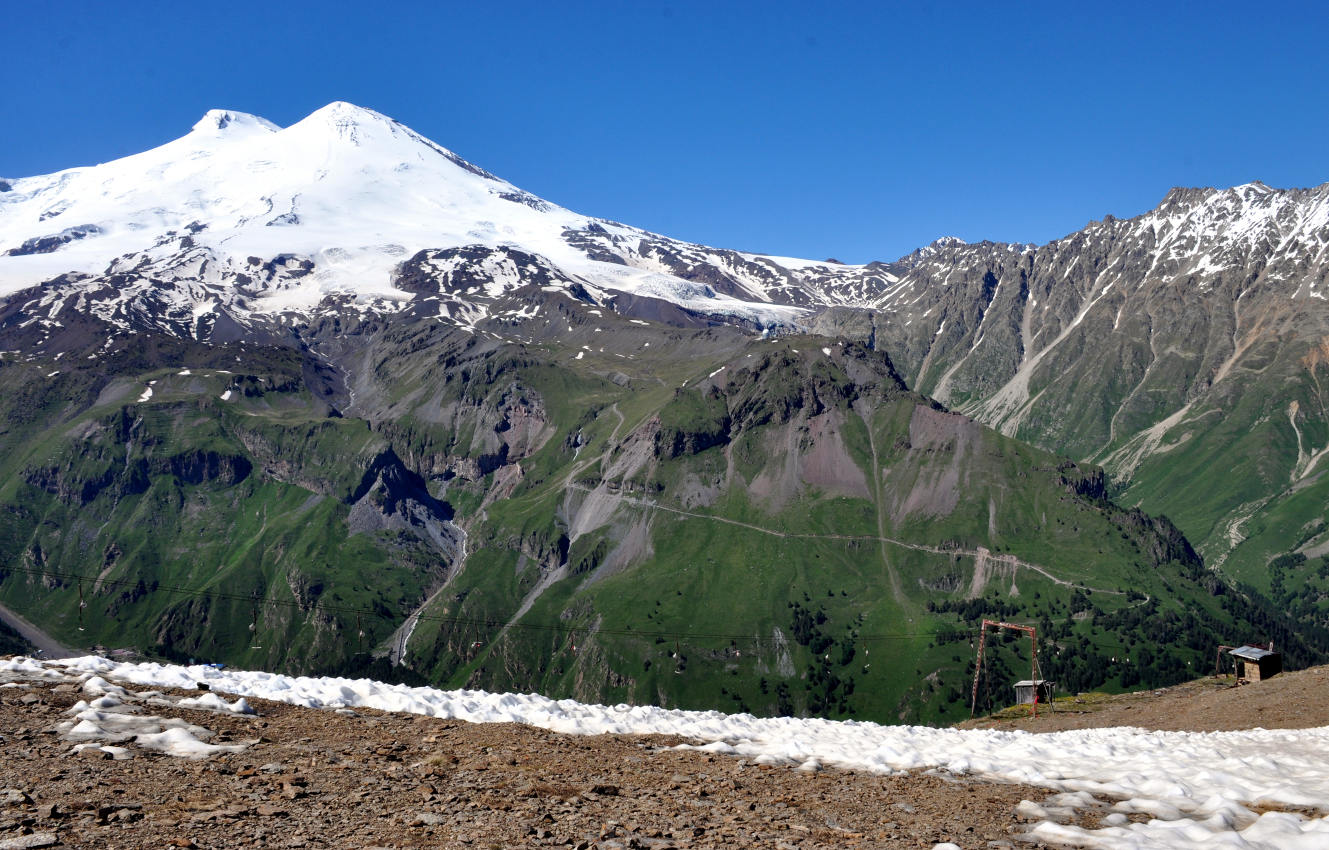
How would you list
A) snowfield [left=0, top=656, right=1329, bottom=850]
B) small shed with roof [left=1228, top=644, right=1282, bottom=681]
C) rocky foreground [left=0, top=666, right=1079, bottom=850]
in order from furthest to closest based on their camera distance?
small shed with roof [left=1228, top=644, right=1282, bottom=681]
snowfield [left=0, top=656, right=1329, bottom=850]
rocky foreground [left=0, top=666, right=1079, bottom=850]

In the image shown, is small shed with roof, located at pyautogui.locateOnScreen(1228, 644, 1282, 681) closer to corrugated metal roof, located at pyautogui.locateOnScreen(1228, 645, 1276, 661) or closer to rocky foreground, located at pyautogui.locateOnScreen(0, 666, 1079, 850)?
corrugated metal roof, located at pyautogui.locateOnScreen(1228, 645, 1276, 661)

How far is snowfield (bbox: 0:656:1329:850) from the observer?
15242 millimetres

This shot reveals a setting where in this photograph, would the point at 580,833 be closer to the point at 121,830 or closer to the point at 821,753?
the point at 121,830

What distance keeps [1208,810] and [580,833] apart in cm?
1109

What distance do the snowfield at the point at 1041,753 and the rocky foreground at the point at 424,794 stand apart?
138 cm

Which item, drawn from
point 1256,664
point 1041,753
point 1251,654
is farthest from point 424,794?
point 1251,654

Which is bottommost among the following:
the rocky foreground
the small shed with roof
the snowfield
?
the rocky foreground

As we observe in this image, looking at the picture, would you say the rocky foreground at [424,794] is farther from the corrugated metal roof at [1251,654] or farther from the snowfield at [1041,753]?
the corrugated metal roof at [1251,654]

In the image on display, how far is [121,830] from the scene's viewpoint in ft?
43.3

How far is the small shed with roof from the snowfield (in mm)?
31813

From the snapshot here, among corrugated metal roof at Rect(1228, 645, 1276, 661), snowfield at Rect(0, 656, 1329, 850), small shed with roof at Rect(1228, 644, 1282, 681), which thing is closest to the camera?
snowfield at Rect(0, 656, 1329, 850)

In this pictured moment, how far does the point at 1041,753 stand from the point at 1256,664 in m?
44.8

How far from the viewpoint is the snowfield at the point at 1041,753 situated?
15242 mm

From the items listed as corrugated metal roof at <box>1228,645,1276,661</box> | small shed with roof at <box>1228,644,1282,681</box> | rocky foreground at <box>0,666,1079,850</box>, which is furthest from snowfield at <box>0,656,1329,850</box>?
small shed with roof at <box>1228,644,1282,681</box>
